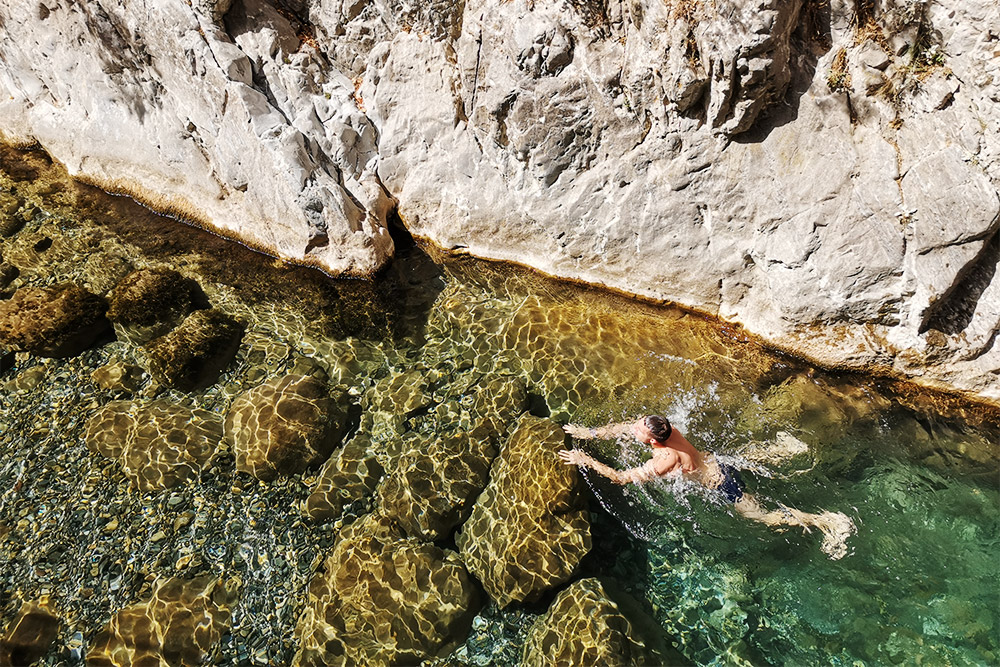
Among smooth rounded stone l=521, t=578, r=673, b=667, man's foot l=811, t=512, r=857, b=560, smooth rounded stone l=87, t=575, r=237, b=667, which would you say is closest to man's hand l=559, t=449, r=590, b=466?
smooth rounded stone l=521, t=578, r=673, b=667

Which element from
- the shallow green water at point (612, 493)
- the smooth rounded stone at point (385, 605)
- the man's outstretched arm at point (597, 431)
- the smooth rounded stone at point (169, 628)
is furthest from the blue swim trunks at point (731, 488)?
the smooth rounded stone at point (169, 628)

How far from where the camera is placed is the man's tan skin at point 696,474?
6.22m

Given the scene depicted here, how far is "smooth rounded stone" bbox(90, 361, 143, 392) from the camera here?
26.0 ft

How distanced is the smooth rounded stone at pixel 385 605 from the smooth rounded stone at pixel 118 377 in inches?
170

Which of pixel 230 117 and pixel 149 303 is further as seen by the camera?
pixel 230 117

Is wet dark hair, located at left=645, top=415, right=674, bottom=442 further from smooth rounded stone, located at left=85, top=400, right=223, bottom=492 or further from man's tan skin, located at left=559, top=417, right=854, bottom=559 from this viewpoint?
smooth rounded stone, located at left=85, top=400, right=223, bottom=492

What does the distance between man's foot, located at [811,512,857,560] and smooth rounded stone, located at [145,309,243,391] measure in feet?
27.1

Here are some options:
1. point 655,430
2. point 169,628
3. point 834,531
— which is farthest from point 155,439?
point 834,531

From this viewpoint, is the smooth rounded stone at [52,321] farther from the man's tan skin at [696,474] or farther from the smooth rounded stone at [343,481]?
the man's tan skin at [696,474]

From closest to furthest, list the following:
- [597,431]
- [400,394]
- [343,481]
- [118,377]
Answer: [343,481]
[597,431]
[400,394]
[118,377]

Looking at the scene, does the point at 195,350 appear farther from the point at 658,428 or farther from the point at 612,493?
the point at 658,428

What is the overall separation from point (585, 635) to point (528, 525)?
1.22m

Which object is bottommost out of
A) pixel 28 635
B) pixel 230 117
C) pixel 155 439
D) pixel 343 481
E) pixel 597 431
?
pixel 28 635

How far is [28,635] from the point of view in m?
5.59
